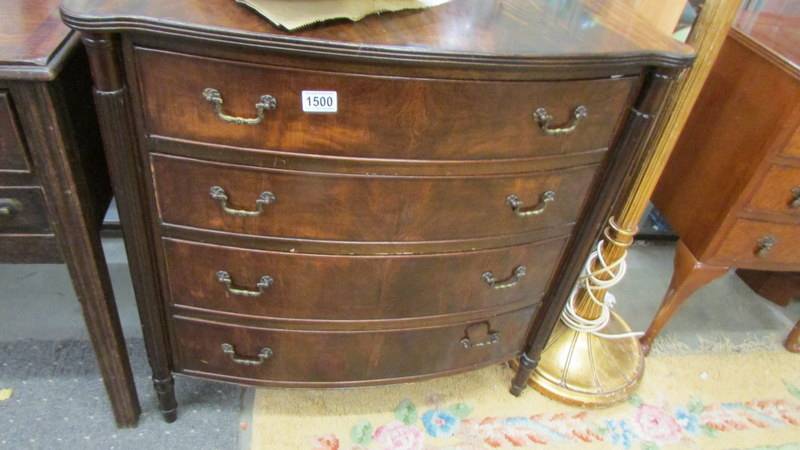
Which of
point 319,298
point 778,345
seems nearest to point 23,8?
point 319,298

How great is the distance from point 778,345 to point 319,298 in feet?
4.83

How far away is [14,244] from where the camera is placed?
0.89 metres

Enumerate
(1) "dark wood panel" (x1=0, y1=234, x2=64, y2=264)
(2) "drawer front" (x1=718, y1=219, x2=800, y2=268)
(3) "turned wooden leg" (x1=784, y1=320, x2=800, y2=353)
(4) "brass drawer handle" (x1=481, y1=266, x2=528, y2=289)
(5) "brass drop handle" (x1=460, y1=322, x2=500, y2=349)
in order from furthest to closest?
(3) "turned wooden leg" (x1=784, y1=320, x2=800, y2=353)
(2) "drawer front" (x1=718, y1=219, x2=800, y2=268)
(5) "brass drop handle" (x1=460, y1=322, x2=500, y2=349)
(4) "brass drawer handle" (x1=481, y1=266, x2=528, y2=289)
(1) "dark wood panel" (x1=0, y1=234, x2=64, y2=264)

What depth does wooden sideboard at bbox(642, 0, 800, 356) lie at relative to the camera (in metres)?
1.12

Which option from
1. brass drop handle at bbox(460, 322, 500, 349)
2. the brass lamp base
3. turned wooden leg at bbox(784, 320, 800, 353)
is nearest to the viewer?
brass drop handle at bbox(460, 322, 500, 349)

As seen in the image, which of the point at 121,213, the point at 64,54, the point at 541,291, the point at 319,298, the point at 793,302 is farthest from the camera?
the point at 793,302

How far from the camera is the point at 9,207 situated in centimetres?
84

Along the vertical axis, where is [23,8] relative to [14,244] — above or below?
above

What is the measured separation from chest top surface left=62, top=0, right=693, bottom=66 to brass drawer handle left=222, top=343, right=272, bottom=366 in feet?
1.96

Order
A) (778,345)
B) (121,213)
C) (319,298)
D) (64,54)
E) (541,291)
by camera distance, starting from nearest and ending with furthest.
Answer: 1. (64,54)
2. (121,213)
3. (319,298)
4. (541,291)
5. (778,345)

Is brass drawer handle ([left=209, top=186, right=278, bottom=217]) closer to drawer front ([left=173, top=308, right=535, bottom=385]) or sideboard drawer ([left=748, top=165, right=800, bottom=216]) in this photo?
drawer front ([left=173, top=308, right=535, bottom=385])

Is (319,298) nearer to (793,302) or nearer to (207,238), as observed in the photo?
(207,238)

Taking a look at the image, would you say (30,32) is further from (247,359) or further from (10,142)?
(247,359)

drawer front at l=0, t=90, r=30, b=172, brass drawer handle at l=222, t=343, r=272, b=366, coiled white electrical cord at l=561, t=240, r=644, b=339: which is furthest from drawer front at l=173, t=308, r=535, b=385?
drawer front at l=0, t=90, r=30, b=172
